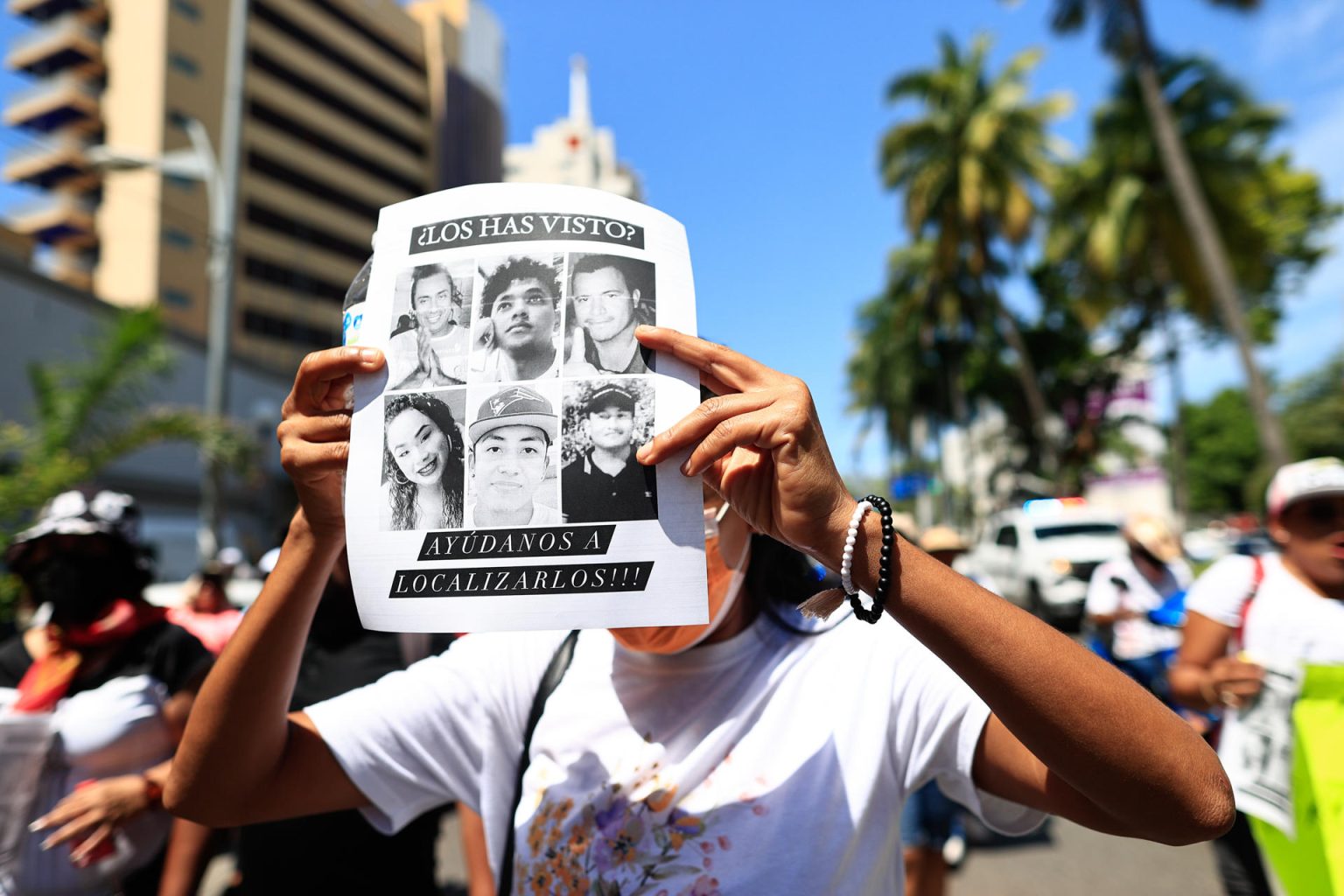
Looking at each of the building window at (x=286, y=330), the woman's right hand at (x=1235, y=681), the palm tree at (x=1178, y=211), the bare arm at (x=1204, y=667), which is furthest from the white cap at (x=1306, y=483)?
the building window at (x=286, y=330)

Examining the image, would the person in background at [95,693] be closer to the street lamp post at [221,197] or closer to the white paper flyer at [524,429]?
the white paper flyer at [524,429]

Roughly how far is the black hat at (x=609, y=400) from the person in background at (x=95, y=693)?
1.72 m

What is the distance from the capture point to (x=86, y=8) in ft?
117

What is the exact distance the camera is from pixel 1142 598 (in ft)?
17.5

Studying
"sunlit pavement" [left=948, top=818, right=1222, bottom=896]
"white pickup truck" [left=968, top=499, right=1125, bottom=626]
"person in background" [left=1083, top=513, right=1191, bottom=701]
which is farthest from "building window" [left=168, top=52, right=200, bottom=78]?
"sunlit pavement" [left=948, top=818, right=1222, bottom=896]

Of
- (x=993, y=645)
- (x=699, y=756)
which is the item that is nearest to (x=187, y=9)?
(x=699, y=756)

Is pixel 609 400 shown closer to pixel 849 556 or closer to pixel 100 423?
pixel 849 556

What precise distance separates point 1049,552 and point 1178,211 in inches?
469

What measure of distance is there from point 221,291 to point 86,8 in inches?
1441

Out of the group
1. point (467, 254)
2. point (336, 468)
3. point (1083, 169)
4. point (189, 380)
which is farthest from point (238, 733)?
point (1083, 169)

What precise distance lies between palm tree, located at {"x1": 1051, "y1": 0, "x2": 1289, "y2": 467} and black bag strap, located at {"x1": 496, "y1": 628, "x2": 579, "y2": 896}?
488 inches

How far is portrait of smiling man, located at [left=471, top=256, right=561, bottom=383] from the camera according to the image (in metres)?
1.12

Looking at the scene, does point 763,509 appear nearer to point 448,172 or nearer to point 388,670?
point 388,670

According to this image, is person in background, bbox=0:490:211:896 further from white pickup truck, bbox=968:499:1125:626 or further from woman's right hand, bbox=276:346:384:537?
white pickup truck, bbox=968:499:1125:626
